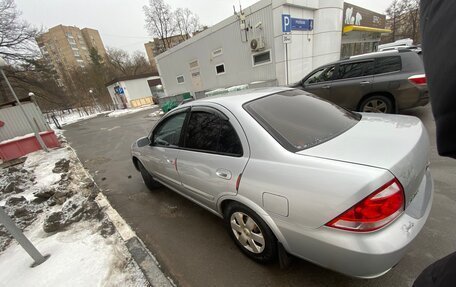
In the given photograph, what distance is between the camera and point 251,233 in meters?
2.06

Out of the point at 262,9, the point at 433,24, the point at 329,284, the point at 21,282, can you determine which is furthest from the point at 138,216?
the point at 262,9

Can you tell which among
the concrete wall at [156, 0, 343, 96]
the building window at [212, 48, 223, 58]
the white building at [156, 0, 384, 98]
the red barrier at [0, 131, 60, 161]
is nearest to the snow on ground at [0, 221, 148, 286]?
the red barrier at [0, 131, 60, 161]

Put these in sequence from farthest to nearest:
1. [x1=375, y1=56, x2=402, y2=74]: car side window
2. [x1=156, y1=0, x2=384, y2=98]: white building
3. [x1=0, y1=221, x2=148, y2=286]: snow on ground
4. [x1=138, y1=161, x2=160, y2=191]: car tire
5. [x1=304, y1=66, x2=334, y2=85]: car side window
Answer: [x1=156, y1=0, x2=384, y2=98]: white building → [x1=304, y1=66, x2=334, y2=85]: car side window → [x1=375, y1=56, x2=402, y2=74]: car side window → [x1=138, y1=161, x2=160, y2=191]: car tire → [x1=0, y1=221, x2=148, y2=286]: snow on ground

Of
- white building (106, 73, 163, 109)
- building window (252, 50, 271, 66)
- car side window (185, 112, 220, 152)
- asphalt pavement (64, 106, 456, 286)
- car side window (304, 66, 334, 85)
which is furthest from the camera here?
white building (106, 73, 163, 109)

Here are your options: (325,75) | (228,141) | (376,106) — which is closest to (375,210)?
(228,141)

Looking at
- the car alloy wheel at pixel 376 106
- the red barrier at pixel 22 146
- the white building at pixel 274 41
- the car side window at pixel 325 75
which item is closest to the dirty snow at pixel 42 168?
the red barrier at pixel 22 146

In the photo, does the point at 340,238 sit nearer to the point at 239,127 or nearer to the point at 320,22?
the point at 239,127

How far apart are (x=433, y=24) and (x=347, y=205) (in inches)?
42.4

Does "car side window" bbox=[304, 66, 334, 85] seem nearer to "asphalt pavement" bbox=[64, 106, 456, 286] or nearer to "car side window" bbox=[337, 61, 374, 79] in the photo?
"car side window" bbox=[337, 61, 374, 79]

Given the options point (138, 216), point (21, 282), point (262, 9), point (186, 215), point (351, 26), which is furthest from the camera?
point (351, 26)

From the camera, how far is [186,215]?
3.21m

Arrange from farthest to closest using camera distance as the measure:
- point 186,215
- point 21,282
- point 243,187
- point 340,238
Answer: point 186,215
point 21,282
point 243,187
point 340,238

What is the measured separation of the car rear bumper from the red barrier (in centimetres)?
1146

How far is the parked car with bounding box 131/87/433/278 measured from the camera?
4.46 ft
